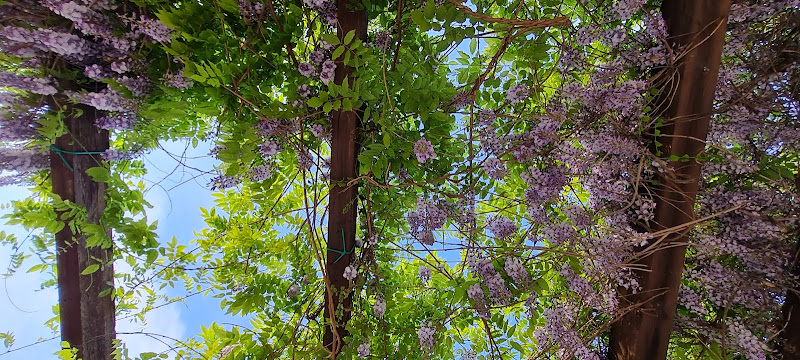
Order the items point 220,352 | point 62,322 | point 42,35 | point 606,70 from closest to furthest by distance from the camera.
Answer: point 42,35
point 606,70
point 62,322
point 220,352

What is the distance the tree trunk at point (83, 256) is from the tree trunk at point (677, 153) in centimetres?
170

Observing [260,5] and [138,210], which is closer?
[260,5]

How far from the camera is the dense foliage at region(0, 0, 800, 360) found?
103cm

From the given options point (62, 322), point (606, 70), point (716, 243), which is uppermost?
point (606, 70)

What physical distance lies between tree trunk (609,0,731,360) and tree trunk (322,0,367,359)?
2.93 feet

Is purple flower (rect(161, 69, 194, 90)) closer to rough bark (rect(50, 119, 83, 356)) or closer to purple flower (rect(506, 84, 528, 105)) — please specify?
rough bark (rect(50, 119, 83, 356))

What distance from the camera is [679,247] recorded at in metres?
1.07

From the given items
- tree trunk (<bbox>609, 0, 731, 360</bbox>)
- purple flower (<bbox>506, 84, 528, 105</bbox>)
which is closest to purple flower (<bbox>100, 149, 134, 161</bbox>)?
purple flower (<bbox>506, 84, 528, 105</bbox>)

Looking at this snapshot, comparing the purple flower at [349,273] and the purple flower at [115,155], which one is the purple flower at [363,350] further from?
the purple flower at [115,155]

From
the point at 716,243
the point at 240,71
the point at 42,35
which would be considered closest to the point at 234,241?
the point at 240,71

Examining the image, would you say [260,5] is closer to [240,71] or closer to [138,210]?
[240,71]

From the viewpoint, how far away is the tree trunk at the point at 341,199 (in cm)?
115

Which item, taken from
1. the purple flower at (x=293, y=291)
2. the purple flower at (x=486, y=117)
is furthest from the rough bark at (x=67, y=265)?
Answer: the purple flower at (x=486, y=117)

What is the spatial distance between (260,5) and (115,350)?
4.19ft
